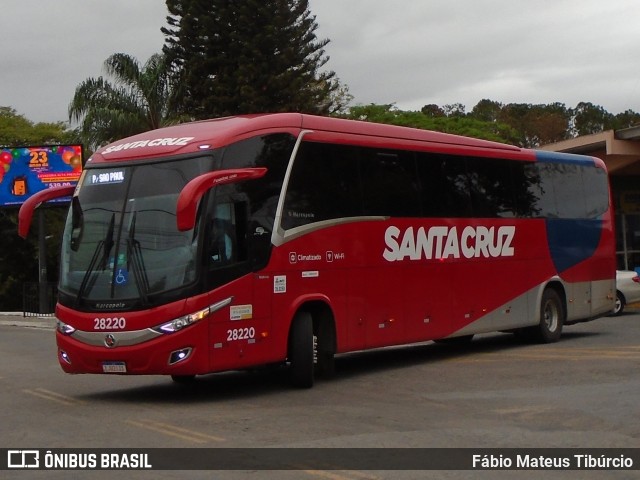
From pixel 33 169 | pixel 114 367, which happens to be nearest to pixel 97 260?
pixel 114 367

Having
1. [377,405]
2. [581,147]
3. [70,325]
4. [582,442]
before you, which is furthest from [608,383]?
[581,147]

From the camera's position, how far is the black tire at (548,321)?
19938mm

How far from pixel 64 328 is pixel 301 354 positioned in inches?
121

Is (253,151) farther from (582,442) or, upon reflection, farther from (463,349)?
(463,349)

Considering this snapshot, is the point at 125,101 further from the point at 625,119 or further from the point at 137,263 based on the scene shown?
the point at 625,119

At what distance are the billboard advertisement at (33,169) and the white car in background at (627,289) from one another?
24.7 meters

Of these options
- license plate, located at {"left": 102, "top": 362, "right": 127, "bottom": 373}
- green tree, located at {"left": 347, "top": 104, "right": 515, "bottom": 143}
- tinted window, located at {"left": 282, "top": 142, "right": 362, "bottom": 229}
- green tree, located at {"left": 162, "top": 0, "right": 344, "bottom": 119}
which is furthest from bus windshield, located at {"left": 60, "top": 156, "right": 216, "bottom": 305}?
green tree, located at {"left": 347, "top": 104, "right": 515, "bottom": 143}

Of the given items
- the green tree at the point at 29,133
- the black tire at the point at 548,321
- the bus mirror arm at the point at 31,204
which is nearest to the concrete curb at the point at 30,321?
the green tree at the point at 29,133

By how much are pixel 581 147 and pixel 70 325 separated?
2740 centimetres

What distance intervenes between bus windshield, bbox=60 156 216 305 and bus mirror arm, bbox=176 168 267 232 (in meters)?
0.28

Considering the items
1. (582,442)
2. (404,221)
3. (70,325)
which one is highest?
(404,221)

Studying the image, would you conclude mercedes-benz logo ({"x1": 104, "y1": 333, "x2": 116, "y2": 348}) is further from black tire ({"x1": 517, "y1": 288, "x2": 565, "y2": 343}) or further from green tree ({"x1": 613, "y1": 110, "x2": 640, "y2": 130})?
green tree ({"x1": 613, "y1": 110, "x2": 640, "y2": 130})

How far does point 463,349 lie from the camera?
19781 mm

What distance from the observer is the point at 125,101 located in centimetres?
4228
